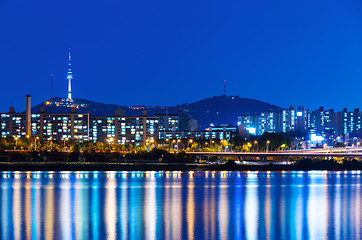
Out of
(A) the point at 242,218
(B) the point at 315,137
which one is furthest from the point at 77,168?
(B) the point at 315,137

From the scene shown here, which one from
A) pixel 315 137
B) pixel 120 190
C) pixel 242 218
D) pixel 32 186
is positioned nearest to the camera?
pixel 242 218

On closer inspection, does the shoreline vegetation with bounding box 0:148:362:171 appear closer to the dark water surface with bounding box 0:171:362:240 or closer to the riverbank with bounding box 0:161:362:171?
the riverbank with bounding box 0:161:362:171

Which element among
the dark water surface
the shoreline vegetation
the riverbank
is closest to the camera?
the dark water surface

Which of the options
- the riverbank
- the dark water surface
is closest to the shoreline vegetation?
the riverbank

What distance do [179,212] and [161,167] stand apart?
2123 inches

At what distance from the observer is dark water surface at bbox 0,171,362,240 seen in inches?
1080

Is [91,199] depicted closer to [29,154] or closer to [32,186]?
[32,186]

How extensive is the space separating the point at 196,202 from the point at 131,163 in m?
48.4

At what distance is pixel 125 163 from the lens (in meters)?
85.9

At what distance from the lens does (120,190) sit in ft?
157

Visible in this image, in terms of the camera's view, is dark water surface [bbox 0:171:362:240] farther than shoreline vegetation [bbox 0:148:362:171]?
No

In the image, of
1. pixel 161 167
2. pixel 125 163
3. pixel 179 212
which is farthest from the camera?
pixel 161 167

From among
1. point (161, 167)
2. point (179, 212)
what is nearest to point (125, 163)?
point (161, 167)

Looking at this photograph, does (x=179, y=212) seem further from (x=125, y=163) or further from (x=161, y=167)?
(x=161, y=167)
